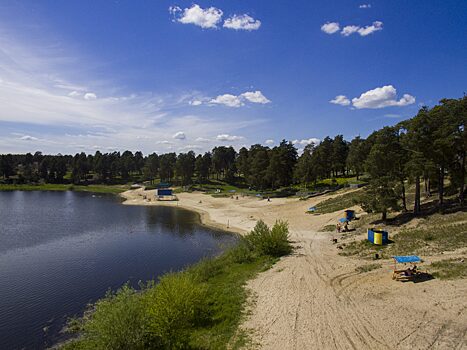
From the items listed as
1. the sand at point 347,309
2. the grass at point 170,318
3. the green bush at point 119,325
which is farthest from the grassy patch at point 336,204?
the green bush at point 119,325

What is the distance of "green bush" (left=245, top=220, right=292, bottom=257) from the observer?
1302 inches

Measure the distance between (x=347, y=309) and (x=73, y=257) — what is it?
3518cm

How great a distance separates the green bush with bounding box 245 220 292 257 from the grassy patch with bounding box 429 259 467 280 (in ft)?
46.7

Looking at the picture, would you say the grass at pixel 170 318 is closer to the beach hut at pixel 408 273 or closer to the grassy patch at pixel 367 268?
the grassy patch at pixel 367 268

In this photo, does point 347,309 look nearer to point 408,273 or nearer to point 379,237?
point 408,273

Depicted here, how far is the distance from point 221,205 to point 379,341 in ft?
227

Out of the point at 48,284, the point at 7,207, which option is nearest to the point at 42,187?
the point at 7,207

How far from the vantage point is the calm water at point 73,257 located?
969 inches

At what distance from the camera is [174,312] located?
57.3 feet

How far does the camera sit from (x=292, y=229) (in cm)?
4700

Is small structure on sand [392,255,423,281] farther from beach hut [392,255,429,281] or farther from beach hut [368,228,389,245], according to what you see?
beach hut [368,228,389,245]

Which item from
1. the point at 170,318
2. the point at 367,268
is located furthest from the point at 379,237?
the point at 170,318

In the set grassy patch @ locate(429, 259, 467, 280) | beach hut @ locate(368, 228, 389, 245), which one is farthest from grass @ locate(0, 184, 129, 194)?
grassy patch @ locate(429, 259, 467, 280)

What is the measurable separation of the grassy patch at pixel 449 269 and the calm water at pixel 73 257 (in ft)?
84.4
